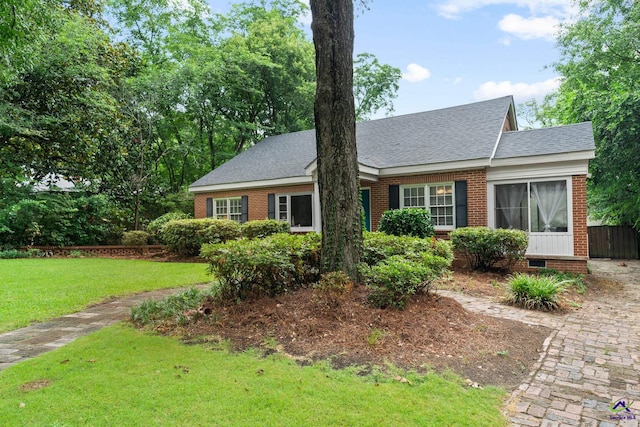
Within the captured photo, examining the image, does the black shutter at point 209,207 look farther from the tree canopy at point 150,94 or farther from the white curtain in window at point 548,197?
the white curtain in window at point 548,197

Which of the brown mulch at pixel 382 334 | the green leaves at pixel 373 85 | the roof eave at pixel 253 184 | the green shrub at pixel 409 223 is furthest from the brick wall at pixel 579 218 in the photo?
the green leaves at pixel 373 85

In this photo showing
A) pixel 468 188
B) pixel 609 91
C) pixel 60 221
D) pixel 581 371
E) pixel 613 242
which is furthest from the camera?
pixel 613 242

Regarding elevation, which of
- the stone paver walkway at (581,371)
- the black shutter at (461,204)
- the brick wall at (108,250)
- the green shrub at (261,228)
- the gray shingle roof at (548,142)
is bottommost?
the stone paver walkway at (581,371)

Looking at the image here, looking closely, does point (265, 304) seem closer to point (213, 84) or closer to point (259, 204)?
point (259, 204)

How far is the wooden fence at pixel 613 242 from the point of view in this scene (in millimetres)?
14508

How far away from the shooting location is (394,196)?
38.9 ft

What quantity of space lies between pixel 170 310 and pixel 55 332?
4.47 feet

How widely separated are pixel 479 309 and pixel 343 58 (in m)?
4.29

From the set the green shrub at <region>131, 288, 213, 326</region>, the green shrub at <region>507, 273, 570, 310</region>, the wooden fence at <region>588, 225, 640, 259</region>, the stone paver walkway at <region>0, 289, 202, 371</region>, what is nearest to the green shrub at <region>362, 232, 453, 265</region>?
the green shrub at <region>507, 273, 570, 310</region>

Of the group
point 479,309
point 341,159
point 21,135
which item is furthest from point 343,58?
point 21,135

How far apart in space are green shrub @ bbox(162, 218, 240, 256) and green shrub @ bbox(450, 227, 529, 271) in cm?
760

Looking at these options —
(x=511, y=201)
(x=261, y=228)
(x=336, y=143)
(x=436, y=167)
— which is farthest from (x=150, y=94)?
(x=511, y=201)

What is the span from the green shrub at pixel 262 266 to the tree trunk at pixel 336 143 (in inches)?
19.2

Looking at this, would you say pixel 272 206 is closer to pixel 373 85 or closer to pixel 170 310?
pixel 170 310
